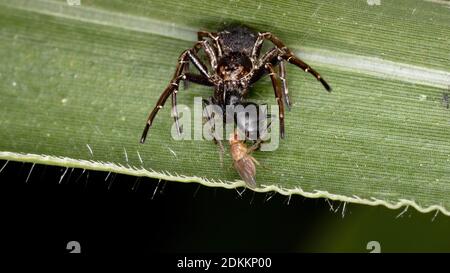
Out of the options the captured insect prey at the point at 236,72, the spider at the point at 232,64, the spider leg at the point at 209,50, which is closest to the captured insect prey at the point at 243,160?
the captured insect prey at the point at 236,72

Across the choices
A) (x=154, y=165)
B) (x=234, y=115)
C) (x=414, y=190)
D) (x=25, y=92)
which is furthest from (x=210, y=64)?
(x=414, y=190)

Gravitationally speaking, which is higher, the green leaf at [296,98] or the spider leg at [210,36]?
the spider leg at [210,36]

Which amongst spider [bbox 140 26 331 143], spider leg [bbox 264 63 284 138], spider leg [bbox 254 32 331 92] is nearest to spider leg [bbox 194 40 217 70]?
spider [bbox 140 26 331 143]

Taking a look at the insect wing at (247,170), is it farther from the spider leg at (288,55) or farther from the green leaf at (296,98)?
the spider leg at (288,55)

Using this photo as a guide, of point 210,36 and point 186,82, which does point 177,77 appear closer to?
point 186,82

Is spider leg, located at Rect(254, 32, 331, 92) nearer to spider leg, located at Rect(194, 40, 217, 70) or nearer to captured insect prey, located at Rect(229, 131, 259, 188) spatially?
spider leg, located at Rect(194, 40, 217, 70)

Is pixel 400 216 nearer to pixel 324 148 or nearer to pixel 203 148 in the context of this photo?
pixel 324 148
